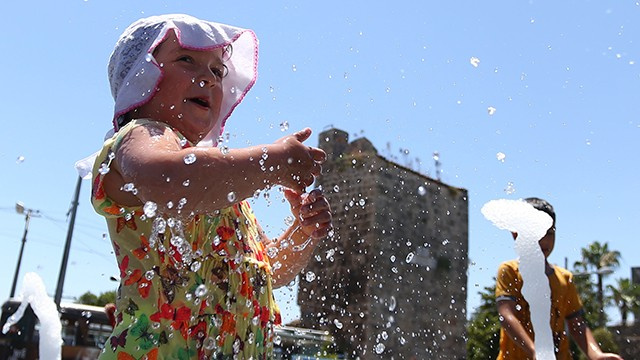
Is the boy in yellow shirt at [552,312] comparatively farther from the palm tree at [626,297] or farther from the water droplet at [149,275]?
the palm tree at [626,297]

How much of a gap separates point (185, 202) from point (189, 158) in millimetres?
89

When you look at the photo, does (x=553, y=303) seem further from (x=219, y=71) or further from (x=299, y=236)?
(x=219, y=71)

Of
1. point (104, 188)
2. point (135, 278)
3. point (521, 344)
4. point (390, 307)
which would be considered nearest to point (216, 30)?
point (104, 188)

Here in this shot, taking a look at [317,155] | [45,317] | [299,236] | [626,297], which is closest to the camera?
[317,155]

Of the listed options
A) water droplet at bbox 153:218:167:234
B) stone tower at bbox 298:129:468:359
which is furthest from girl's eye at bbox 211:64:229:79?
stone tower at bbox 298:129:468:359

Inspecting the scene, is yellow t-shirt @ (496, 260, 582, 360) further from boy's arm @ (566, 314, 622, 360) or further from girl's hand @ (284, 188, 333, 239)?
girl's hand @ (284, 188, 333, 239)

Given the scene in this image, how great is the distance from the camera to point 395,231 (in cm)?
2355

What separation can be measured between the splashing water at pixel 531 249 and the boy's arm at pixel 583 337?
57 cm

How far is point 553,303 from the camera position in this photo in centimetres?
330

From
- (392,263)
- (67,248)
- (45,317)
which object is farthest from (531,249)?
(392,263)

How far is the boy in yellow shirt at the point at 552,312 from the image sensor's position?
3.22 metres

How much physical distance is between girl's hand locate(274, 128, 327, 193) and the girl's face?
1.31 feet

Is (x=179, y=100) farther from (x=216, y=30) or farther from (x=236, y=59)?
(x=236, y=59)

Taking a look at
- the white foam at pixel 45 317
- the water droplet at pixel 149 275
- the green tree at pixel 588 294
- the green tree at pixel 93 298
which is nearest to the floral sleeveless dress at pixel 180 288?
the water droplet at pixel 149 275
